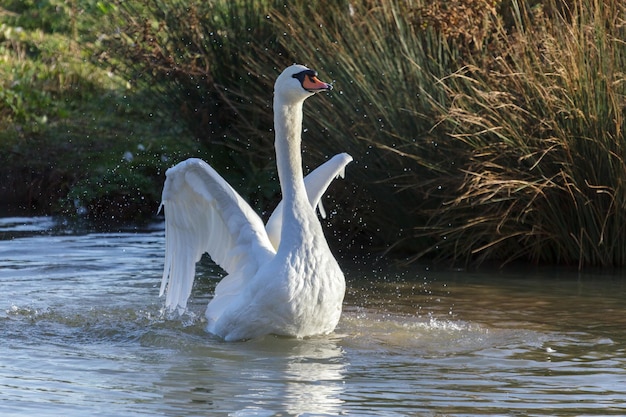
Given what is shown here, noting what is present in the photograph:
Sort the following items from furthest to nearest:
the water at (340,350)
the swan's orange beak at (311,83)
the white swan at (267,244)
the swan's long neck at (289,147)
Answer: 1. the swan's long neck at (289,147)
2. the swan's orange beak at (311,83)
3. the white swan at (267,244)
4. the water at (340,350)

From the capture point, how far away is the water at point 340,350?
529 cm

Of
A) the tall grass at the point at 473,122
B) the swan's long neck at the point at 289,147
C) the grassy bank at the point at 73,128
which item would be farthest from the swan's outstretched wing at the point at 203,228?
the grassy bank at the point at 73,128

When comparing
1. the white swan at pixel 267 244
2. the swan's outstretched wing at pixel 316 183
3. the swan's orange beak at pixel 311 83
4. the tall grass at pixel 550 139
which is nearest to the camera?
the white swan at pixel 267 244

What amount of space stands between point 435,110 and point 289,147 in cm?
213

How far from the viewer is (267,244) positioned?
23.0ft

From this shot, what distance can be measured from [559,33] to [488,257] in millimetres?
1785

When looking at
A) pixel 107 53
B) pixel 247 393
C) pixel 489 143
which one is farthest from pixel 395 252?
pixel 247 393

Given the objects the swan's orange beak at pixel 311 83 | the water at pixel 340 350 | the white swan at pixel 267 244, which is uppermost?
the swan's orange beak at pixel 311 83

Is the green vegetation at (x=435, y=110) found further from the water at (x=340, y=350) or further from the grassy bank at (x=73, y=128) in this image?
the grassy bank at (x=73, y=128)

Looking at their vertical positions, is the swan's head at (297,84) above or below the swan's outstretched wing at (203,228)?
above

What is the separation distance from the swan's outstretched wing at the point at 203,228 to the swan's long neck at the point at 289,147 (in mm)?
286

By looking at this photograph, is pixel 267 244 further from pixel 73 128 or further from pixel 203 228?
pixel 73 128

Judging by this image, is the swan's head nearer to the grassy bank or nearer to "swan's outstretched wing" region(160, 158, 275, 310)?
"swan's outstretched wing" region(160, 158, 275, 310)

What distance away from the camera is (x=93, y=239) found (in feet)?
34.9
